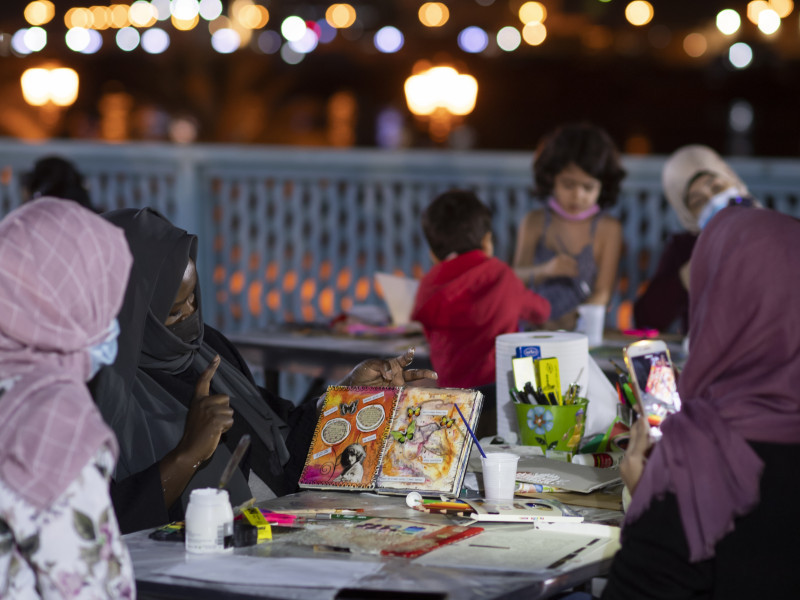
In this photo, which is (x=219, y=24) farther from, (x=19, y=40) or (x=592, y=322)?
(x=592, y=322)

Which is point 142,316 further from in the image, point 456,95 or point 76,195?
point 456,95

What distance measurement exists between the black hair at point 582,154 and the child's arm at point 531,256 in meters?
0.26

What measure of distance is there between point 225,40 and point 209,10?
0.46 metres

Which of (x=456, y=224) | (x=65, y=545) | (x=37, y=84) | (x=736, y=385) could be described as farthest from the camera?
(x=37, y=84)

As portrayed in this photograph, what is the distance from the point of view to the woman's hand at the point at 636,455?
6.67 feet

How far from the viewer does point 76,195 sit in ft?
18.3

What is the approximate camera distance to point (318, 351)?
4.45 m

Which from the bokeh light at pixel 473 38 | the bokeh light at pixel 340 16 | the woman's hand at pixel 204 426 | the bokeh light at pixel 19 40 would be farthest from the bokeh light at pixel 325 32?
the woman's hand at pixel 204 426

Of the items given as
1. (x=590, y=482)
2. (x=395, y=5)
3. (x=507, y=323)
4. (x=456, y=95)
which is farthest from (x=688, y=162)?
(x=395, y=5)

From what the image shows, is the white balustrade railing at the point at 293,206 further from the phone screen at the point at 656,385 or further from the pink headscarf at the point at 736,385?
the pink headscarf at the point at 736,385

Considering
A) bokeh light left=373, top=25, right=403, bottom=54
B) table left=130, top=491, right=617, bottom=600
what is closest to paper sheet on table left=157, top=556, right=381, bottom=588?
table left=130, top=491, right=617, bottom=600

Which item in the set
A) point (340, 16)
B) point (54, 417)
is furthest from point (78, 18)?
point (54, 417)

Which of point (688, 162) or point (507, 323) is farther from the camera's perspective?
point (688, 162)

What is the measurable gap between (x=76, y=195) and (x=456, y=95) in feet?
24.8
